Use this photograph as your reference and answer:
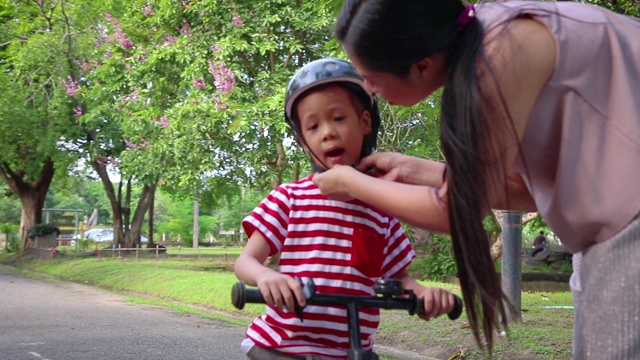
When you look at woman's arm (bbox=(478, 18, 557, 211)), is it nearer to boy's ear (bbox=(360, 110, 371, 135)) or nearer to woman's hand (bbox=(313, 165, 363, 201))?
woman's hand (bbox=(313, 165, 363, 201))

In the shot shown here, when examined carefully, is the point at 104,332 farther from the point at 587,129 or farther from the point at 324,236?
the point at 587,129

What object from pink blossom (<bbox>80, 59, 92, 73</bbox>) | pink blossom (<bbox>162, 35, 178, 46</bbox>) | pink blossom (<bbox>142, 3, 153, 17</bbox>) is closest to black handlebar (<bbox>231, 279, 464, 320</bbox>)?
pink blossom (<bbox>162, 35, 178, 46</bbox>)

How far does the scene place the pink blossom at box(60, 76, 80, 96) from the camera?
2346cm

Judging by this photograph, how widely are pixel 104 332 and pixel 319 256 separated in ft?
27.0

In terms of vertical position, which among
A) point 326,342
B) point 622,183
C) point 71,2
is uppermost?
point 71,2

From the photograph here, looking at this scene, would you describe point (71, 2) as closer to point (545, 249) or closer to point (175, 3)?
point (175, 3)

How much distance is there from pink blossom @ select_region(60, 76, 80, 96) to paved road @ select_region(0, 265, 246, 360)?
9.56 metres

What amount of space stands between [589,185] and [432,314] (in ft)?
2.37

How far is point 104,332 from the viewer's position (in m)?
10.1

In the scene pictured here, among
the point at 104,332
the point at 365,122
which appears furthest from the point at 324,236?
the point at 104,332

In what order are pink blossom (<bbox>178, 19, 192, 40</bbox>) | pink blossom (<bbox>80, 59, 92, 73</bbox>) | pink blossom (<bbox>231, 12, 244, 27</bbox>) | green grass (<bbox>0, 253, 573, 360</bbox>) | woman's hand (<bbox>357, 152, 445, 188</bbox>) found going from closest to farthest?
woman's hand (<bbox>357, 152, 445, 188</bbox>)
green grass (<bbox>0, 253, 573, 360</bbox>)
pink blossom (<bbox>231, 12, 244, 27</bbox>)
pink blossom (<bbox>178, 19, 192, 40</bbox>)
pink blossom (<bbox>80, 59, 92, 73</bbox>)

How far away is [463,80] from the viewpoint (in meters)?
1.64

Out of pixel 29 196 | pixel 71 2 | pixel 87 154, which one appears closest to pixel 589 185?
pixel 71 2

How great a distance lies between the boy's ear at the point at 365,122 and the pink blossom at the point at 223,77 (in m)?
13.6
